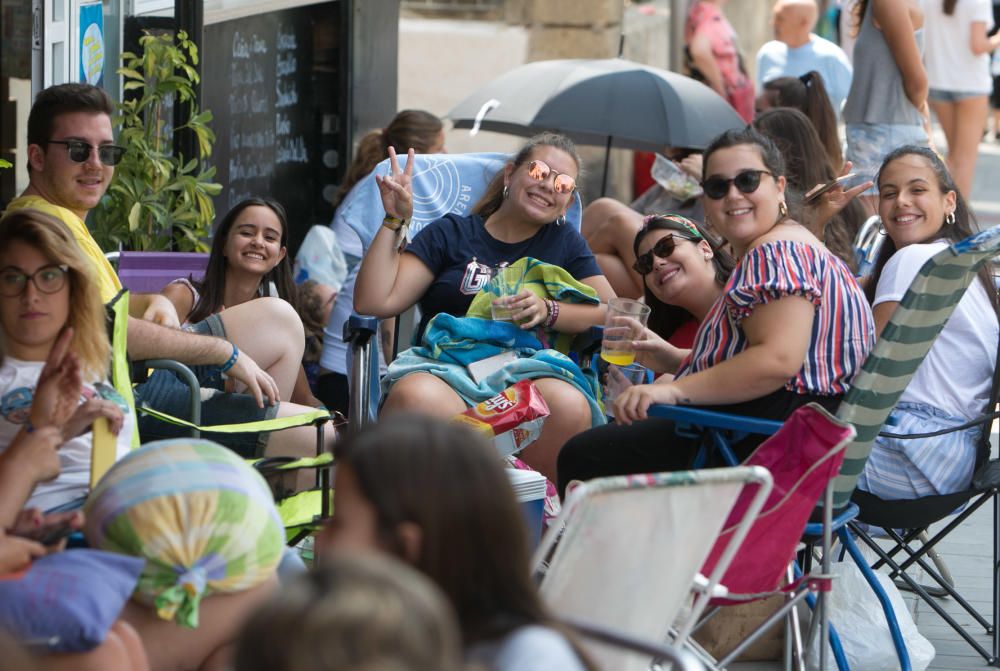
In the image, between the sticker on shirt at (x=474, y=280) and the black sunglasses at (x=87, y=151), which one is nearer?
the black sunglasses at (x=87, y=151)

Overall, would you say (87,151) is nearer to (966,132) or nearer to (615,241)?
(615,241)

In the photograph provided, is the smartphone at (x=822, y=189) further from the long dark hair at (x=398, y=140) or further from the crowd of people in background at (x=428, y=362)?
the long dark hair at (x=398, y=140)

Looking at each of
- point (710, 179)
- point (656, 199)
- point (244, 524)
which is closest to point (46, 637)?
point (244, 524)

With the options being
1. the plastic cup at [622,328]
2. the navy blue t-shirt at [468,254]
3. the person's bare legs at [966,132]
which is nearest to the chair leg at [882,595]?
the plastic cup at [622,328]

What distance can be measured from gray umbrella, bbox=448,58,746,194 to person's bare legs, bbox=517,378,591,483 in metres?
2.32

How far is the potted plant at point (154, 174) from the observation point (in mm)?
5113

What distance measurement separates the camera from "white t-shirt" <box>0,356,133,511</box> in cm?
287

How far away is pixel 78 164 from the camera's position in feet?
12.6

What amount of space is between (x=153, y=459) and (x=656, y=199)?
4.33 metres

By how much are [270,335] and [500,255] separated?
32.1 inches

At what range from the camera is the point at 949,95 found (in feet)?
27.6

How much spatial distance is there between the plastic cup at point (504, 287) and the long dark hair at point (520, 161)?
0.38 m

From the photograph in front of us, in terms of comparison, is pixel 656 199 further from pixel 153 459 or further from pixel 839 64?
pixel 153 459

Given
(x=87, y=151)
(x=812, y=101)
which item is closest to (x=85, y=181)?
(x=87, y=151)
